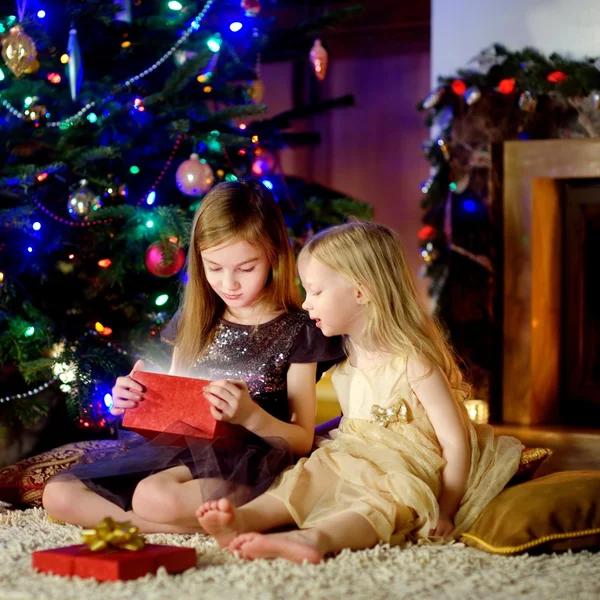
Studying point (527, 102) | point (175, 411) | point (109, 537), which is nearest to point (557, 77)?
point (527, 102)

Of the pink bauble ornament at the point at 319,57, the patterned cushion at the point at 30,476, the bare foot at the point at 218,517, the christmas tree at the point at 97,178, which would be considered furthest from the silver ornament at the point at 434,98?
the bare foot at the point at 218,517

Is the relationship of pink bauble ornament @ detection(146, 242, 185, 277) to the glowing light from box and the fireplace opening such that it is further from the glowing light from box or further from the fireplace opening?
the fireplace opening

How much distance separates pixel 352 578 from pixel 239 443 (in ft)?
1.65

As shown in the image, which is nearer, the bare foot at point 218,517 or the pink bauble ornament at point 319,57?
the bare foot at point 218,517

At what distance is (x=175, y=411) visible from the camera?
2.03 metres

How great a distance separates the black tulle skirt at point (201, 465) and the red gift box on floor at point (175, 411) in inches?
0.9

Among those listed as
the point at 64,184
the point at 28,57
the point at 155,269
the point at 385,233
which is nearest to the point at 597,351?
the point at 385,233

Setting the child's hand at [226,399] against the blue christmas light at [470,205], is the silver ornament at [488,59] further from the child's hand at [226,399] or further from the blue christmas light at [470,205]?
the child's hand at [226,399]

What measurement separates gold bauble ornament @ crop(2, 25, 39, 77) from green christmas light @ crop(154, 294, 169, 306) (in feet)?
2.53

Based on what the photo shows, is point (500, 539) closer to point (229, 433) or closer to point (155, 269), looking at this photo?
point (229, 433)

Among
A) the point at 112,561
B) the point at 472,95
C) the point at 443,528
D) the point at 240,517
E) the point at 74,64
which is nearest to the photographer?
the point at 112,561

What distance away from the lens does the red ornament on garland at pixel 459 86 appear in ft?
10.5

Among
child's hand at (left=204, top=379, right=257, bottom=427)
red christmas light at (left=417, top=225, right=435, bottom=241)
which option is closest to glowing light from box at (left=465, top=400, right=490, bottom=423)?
red christmas light at (left=417, top=225, right=435, bottom=241)

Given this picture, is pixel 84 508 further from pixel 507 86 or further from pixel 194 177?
pixel 507 86
